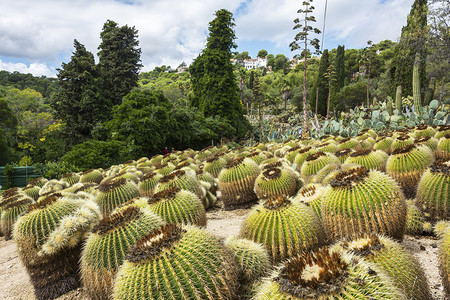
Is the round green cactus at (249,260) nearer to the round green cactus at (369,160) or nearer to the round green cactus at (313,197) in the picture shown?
the round green cactus at (313,197)

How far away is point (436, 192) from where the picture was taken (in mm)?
3873

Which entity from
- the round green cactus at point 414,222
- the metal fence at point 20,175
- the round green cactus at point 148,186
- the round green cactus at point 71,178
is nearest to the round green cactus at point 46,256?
the round green cactus at point 148,186

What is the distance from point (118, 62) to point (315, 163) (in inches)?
1159

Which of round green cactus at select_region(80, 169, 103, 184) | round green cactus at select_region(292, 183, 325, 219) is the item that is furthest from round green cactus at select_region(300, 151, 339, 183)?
round green cactus at select_region(80, 169, 103, 184)

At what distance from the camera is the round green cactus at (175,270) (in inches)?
75.9

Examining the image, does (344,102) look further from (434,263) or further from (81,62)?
(434,263)

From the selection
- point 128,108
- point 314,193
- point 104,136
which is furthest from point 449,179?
point 104,136

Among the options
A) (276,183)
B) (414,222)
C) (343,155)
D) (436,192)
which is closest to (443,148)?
(343,155)

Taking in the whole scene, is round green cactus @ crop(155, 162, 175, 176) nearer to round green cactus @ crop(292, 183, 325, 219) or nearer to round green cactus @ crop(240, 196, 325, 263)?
round green cactus @ crop(292, 183, 325, 219)

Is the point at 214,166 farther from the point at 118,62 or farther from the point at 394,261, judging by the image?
the point at 118,62

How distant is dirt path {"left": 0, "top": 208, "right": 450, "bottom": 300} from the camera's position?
3.12 m

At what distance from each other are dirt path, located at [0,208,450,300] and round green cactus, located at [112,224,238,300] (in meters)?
1.33

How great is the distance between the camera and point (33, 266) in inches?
148

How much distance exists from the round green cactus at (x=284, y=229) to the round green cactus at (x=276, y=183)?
2.11m
